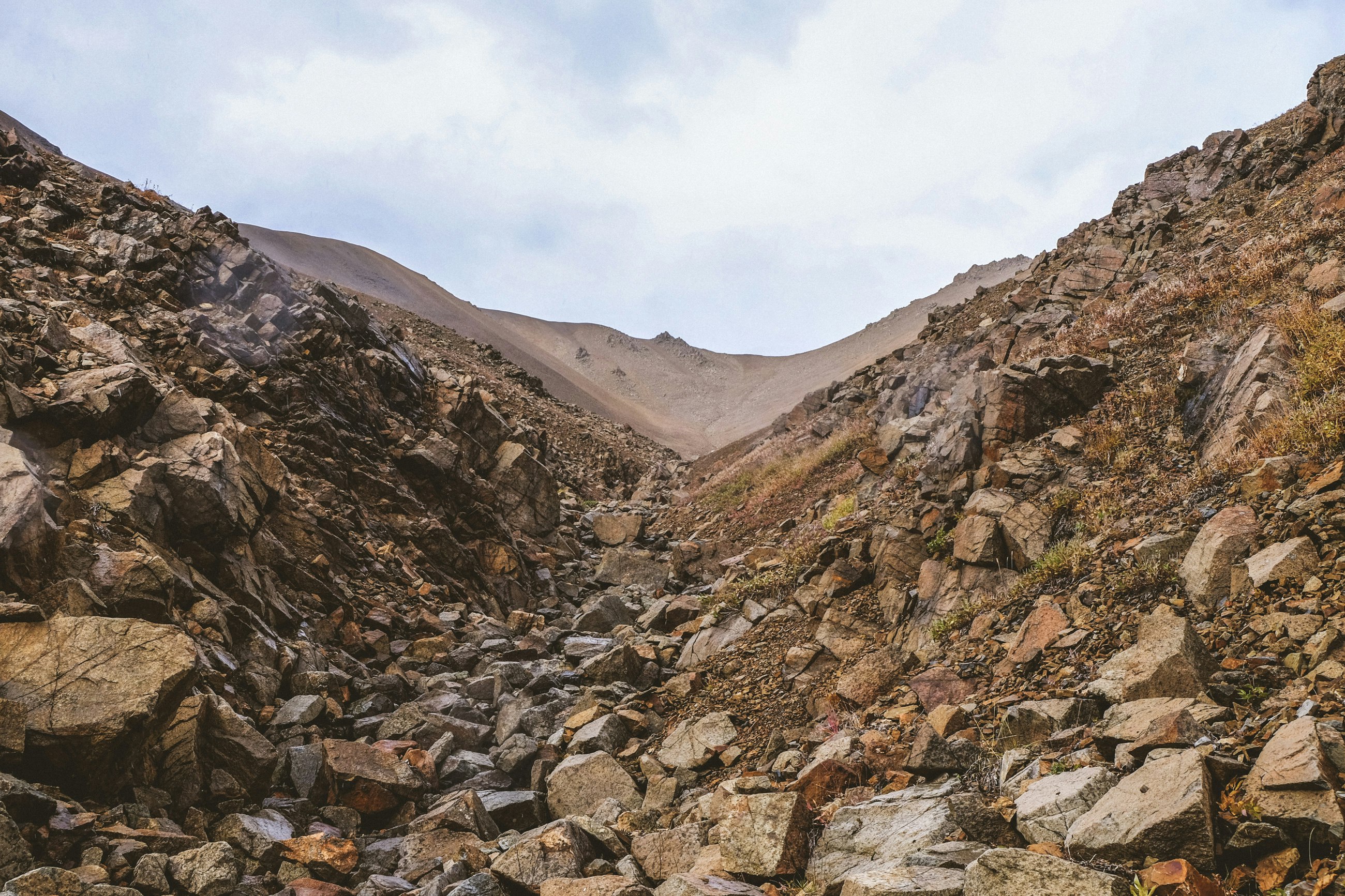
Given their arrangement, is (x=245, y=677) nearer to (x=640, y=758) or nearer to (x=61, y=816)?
(x=61, y=816)

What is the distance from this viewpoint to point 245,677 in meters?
9.13

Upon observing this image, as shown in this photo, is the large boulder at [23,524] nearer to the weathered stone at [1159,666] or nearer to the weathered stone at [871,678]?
the weathered stone at [871,678]

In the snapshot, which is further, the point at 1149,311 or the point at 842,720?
the point at 1149,311

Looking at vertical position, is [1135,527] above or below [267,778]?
above

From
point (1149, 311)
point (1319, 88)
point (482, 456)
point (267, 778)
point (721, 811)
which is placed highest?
point (1319, 88)

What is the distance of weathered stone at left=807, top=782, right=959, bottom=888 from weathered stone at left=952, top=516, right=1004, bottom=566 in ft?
12.3

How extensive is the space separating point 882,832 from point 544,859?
109 inches

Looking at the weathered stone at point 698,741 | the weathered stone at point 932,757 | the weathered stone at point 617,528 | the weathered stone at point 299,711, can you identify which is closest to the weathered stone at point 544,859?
the weathered stone at point 698,741

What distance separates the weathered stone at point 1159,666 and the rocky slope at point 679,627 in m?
0.03

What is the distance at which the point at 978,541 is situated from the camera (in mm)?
8688

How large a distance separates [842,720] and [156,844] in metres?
6.12

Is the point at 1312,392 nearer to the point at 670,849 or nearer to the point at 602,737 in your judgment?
the point at 670,849

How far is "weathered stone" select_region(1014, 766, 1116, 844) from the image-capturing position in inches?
163

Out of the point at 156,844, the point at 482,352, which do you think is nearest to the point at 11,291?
the point at 156,844
